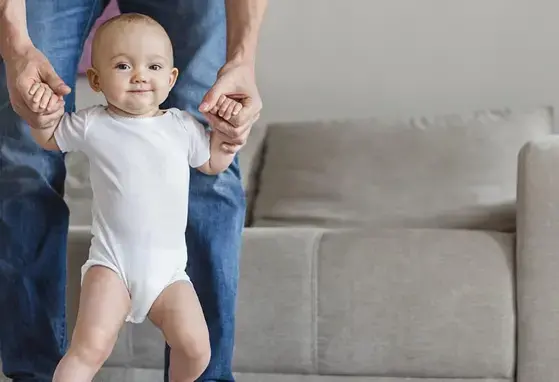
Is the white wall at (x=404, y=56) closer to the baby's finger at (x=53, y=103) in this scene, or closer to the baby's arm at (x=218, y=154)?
the baby's arm at (x=218, y=154)

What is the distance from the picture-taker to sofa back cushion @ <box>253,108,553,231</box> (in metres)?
1.95

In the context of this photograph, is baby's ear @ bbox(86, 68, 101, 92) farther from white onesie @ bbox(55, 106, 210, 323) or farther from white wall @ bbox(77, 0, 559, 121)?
white wall @ bbox(77, 0, 559, 121)

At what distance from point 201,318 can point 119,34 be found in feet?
1.11

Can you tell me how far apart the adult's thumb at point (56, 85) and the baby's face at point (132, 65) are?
5cm

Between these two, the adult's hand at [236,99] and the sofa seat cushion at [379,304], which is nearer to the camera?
the adult's hand at [236,99]

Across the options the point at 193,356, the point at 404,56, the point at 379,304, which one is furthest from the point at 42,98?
the point at 404,56

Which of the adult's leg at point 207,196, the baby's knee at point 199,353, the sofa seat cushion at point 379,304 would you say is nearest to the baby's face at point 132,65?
the adult's leg at point 207,196

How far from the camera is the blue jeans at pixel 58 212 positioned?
1.13m

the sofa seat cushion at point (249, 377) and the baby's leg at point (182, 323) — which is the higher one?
the baby's leg at point (182, 323)

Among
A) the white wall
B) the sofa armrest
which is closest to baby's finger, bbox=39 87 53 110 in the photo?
the sofa armrest

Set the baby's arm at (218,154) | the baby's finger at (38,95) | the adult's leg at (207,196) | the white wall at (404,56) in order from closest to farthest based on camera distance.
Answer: the baby's finger at (38,95)
the baby's arm at (218,154)
the adult's leg at (207,196)
the white wall at (404,56)

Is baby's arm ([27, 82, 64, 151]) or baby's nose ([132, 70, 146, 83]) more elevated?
baby's nose ([132, 70, 146, 83])

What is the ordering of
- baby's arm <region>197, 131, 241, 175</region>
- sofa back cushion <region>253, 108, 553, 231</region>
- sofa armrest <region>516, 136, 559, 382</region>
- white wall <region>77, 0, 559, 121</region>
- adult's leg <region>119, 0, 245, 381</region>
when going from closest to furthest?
1. baby's arm <region>197, 131, 241, 175</region>
2. adult's leg <region>119, 0, 245, 381</region>
3. sofa armrest <region>516, 136, 559, 382</region>
4. sofa back cushion <region>253, 108, 553, 231</region>
5. white wall <region>77, 0, 559, 121</region>

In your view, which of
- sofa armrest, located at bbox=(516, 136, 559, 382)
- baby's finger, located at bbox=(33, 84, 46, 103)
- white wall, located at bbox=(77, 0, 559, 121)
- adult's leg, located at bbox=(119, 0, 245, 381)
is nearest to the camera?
baby's finger, located at bbox=(33, 84, 46, 103)
